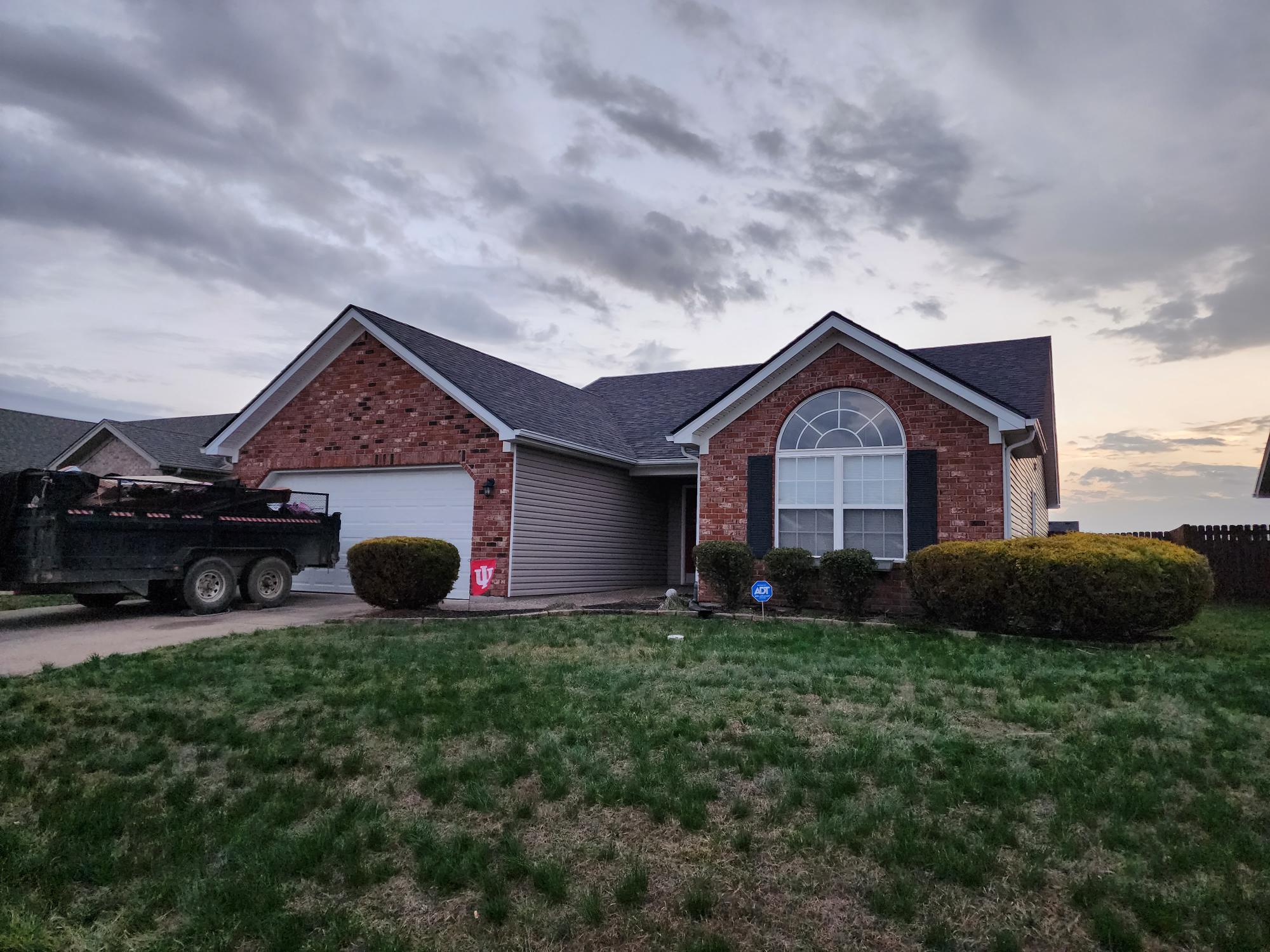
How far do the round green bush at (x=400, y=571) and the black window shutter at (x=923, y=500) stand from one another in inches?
279

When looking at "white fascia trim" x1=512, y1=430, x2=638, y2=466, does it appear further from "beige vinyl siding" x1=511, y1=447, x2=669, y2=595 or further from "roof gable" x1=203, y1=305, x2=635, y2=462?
"beige vinyl siding" x1=511, y1=447, x2=669, y2=595

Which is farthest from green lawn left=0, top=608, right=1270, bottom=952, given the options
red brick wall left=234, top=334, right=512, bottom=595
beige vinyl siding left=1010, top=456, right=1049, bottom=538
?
red brick wall left=234, top=334, right=512, bottom=595

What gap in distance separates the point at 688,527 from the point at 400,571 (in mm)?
9307

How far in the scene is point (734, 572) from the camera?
Answer: 12125 millimetres

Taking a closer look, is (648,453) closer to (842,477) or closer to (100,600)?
(842,477)

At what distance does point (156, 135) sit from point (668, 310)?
975cm

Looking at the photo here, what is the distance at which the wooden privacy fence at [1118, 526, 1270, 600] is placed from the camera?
16.3m

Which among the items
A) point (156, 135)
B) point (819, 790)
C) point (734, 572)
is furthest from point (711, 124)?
point (819, 790)

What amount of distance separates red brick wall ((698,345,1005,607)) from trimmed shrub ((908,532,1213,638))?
1.24 m

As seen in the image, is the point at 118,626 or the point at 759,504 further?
the point at 759,504

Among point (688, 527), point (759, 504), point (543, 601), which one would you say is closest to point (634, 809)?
point (759, 504)

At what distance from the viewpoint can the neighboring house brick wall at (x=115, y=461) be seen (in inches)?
883

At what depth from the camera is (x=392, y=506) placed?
1531 cm

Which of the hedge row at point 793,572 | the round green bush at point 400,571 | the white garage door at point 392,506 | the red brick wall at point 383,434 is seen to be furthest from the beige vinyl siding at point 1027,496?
the white garage door at point 392,506
